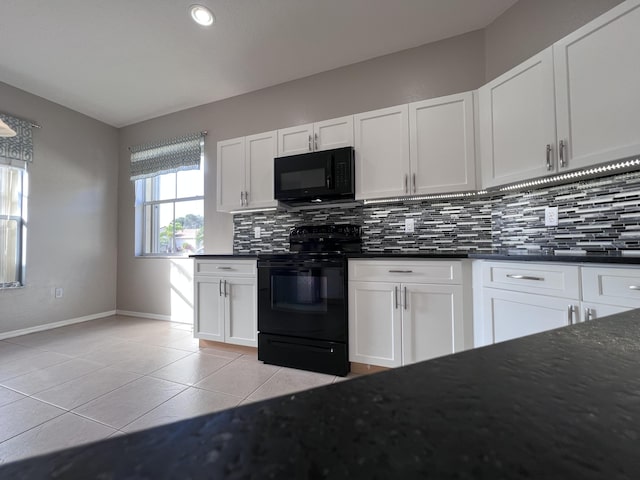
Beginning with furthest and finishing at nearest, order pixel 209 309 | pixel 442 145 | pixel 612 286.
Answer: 1. pixel 209 309
2. pixel 442 145
3. pixel 612 286

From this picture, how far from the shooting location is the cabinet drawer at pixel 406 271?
1817mm

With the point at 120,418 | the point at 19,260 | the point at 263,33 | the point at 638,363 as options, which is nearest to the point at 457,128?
the point at 263,33

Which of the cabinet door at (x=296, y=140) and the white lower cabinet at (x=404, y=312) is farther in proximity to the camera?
the cabinet door at (x=296, y=140)

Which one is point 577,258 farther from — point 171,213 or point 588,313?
point 171,213

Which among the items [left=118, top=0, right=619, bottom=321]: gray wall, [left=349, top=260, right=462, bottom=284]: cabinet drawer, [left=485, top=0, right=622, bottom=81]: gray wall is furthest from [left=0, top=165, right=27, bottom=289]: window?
[left=485, top=0, right=622, bottom=81]: gray wall

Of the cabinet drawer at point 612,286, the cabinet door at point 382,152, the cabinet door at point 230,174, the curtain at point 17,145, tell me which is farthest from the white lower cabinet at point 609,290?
the curtain at point 17,145

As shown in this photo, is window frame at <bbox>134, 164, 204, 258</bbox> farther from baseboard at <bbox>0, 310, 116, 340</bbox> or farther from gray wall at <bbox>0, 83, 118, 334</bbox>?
baseboard at <bbox>0, 310, 116, 340</bbox>

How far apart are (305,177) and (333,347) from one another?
1.42 meters

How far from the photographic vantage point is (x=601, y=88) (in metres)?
1.40

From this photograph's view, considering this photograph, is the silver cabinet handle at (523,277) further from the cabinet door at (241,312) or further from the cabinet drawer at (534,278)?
the cabinet door at (241,312)

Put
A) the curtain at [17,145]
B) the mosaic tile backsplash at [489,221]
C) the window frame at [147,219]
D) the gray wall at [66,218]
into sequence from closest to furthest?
the mosaic tile backsplash at [489,221] → the curtain at [17,145] → the gray wall at [66,218] → the window frame at [147,219]

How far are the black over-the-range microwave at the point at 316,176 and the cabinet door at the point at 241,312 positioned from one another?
33.6 inches

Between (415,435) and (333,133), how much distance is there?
2.51 meters

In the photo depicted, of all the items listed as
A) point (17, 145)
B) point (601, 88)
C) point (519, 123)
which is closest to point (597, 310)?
point (601, 88)
